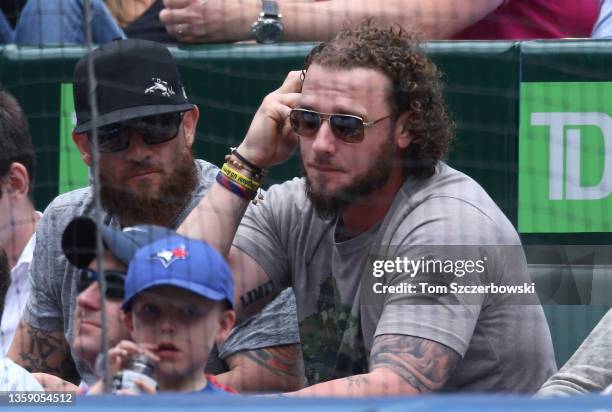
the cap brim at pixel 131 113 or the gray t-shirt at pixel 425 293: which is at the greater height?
the cap brim at pixel 131 113

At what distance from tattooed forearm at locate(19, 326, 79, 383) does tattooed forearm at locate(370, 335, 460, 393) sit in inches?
30.9

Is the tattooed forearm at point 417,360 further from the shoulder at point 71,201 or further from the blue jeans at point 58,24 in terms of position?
the blue jeans at point 58,24

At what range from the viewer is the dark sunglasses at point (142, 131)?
307 cm

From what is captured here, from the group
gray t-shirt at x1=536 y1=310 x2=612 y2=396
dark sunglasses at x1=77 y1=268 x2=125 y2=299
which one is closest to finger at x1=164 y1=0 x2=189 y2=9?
dark sunglasses at x1=77 y1=268 x2=125 y2=299

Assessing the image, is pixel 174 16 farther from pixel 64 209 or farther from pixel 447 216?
pixel 447 216

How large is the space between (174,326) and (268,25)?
1.17m

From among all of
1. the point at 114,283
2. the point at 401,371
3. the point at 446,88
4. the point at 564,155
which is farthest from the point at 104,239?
the point at 564,155

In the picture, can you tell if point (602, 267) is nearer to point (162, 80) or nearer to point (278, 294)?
point (278, 294)

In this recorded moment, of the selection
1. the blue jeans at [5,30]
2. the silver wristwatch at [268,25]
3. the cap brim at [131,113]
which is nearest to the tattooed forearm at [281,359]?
the cap brim at [131,113]

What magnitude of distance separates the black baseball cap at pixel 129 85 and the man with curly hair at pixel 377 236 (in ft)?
0.75

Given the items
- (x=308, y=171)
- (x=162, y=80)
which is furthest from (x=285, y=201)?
(x=162, y=80)

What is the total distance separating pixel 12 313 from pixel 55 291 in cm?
15

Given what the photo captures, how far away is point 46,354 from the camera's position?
10.4 ft

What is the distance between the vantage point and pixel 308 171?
295cm
